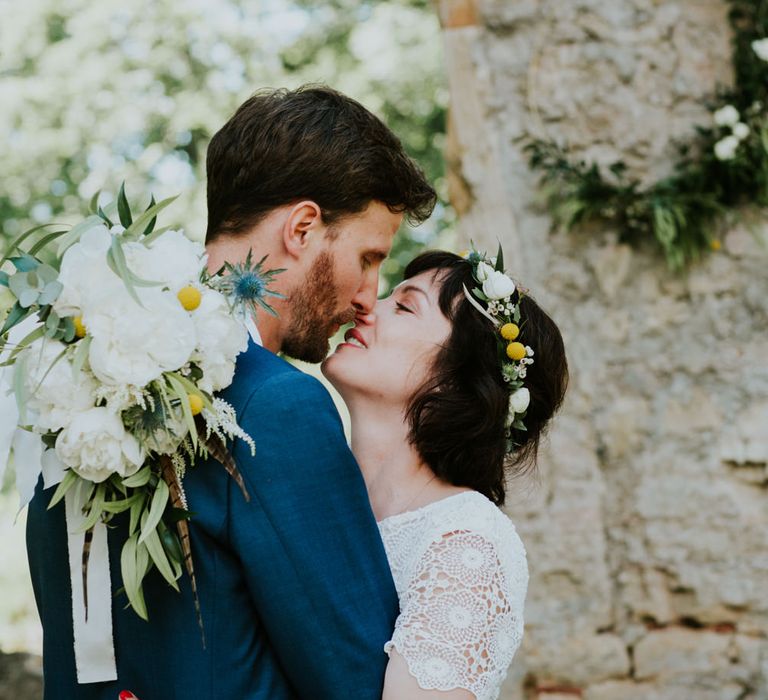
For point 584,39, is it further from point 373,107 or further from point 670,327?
point 373,107

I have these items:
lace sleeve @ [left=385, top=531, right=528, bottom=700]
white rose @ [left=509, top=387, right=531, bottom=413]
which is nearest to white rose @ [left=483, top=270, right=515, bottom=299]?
white rose @ [left=509, top=387, right=531, bottom=413]

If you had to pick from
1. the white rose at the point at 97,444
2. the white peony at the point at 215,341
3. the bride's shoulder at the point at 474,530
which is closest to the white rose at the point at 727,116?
the bride's shoulder at the point at 474,530

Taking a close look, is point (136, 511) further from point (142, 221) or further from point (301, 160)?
point (301, 160)

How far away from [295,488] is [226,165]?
1.08 meters

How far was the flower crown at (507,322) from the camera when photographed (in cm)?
250

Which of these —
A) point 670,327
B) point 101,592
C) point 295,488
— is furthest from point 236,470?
point 670,327

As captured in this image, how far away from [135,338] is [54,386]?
0.54 feet

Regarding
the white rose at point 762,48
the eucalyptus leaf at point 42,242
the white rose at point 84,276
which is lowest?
the white rose at point 84,276

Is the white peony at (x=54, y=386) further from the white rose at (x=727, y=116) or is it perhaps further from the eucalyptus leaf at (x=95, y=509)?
the white rose at (x=727, y=116)

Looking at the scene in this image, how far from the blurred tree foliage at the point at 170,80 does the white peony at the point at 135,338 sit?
1074 cm

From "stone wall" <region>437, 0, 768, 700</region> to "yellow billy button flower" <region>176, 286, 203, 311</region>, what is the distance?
314 cm

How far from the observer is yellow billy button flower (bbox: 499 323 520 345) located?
2.48 m

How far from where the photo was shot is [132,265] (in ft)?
5.56

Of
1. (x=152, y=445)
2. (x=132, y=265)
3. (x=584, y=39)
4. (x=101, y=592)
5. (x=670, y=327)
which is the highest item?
(x=584, y=39)
